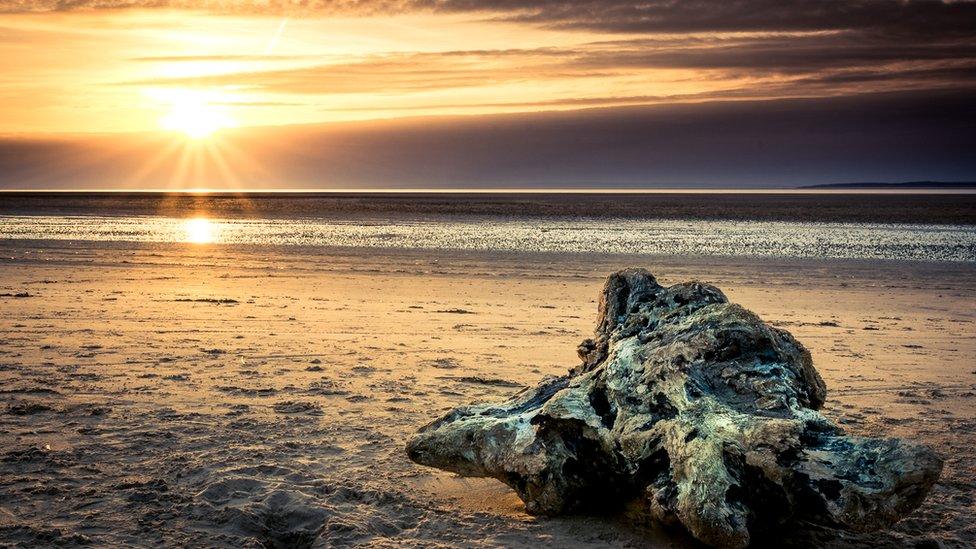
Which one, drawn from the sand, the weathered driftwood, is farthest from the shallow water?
the weathered driftwood

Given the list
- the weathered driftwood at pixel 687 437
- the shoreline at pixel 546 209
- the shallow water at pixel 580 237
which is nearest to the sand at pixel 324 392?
the weathered driftwood at pixel 687 437

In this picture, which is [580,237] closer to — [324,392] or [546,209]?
[324,392]

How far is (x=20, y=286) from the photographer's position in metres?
14.6

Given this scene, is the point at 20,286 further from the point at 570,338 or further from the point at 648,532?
the point at 648,532

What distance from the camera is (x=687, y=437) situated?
13.8ft

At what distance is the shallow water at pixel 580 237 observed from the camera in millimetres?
25062

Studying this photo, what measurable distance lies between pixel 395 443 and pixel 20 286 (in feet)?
38.0

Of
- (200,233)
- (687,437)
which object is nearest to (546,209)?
(200,233)

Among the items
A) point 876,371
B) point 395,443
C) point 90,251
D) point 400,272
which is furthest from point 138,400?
point 90,251

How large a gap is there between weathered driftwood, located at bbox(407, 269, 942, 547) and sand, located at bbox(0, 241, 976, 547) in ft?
1.02

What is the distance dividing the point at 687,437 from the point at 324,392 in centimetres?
400

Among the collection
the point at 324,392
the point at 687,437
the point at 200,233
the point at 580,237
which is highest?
the point at 200,233

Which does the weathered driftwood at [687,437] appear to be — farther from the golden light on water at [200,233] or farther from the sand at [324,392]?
the golden light on water at [200,233]

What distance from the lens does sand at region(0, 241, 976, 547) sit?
15.2 feet
